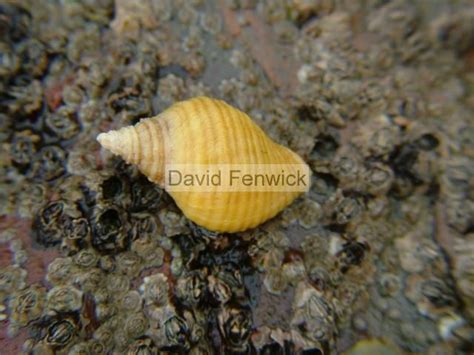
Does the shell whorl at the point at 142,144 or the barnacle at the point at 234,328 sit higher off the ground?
the shell whorl at the point at 142,144

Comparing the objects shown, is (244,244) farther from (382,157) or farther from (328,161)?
(382,157)

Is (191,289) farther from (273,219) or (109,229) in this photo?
(273,219)

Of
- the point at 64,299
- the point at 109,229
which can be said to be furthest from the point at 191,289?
the point at 64,299

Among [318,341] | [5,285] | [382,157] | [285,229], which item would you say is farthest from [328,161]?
[5,285]

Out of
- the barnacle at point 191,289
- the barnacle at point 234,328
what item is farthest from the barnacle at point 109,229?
the barnacle at point 234,328

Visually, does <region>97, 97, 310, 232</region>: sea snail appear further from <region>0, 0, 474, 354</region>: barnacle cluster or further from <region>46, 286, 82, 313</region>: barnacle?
<region>46, 286, 82, 313</region>: barnacle

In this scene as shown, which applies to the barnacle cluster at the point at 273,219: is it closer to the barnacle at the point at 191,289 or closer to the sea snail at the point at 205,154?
the barnacle at the point at 191,289

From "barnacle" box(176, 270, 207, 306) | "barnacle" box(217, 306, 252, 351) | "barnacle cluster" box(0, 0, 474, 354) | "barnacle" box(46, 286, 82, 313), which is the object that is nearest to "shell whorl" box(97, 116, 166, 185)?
"barnacle cluster" box(0, 0, 474, 354)
